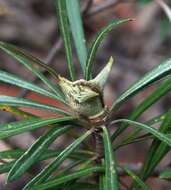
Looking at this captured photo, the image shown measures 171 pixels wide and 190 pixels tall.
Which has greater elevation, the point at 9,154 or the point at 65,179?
the point at 9,154

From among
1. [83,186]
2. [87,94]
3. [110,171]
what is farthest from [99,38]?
[83,186]

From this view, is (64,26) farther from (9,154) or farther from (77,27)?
(9,154)

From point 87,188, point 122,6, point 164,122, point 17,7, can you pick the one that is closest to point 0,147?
point 87,188

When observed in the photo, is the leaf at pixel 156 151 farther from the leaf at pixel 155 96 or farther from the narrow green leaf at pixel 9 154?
the narrow green leaf at pixel 9 154

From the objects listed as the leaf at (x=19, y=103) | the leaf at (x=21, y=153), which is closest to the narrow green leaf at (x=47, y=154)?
the leaf at (x=21, y=153)

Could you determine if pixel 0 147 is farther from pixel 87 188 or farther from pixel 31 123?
pixel 31 123

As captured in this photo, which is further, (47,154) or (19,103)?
(47,154)

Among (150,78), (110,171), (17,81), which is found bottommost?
(110,171)
